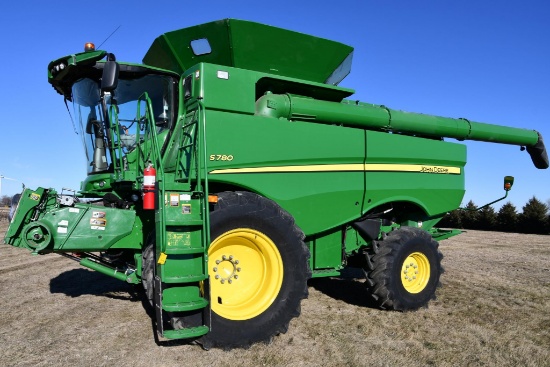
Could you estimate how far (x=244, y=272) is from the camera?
434cm

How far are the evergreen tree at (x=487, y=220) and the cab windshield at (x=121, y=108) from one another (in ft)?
71.7

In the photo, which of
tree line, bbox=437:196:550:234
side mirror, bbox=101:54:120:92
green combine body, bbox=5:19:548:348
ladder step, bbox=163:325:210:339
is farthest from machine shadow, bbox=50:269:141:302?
tree line, bbox=437:196:550:234

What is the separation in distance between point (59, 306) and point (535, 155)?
807 cm

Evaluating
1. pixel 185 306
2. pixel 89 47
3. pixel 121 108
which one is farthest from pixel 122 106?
pixel 185 306

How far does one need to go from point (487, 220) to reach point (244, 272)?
22.1 meters

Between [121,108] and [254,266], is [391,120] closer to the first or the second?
[254,266]

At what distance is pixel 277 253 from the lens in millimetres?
4297

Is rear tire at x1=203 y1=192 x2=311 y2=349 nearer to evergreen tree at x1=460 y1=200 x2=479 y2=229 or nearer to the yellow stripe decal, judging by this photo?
the yellow stripe decal

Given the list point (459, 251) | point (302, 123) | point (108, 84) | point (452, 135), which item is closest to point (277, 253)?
point (302, 123)

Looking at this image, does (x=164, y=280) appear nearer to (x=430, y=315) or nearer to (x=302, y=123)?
(x=302, y=123)

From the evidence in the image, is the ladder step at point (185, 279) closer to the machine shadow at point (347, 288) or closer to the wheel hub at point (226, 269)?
the wheel hub at point (226, 269)

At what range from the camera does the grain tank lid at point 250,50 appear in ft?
16.2

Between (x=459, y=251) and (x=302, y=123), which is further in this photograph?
(x=459, y=251)

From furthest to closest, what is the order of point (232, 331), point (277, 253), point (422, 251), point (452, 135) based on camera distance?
point (452, 135) < point (422, 251) < point (277, 253) < point (232, 331)
